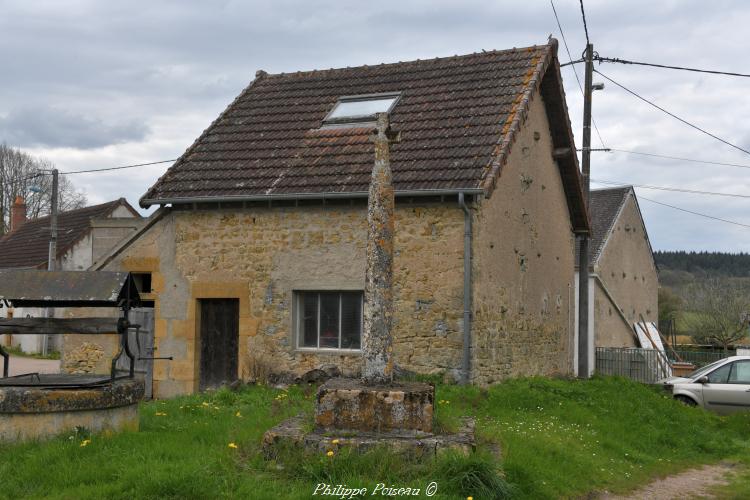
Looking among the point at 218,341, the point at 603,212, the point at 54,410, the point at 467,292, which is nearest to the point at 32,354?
the point at 218,341

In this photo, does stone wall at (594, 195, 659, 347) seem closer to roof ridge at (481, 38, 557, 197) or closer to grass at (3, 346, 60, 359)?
roof ridge at (481, 38, 557, 197)

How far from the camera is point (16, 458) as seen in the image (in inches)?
286

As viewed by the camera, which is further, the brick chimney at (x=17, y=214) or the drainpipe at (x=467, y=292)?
the brick chimney at (x=17, y=214)

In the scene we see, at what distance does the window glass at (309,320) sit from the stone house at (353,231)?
0.02 m

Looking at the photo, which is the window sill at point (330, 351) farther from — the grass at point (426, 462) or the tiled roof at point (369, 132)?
the tiled roof at point (369, 132)

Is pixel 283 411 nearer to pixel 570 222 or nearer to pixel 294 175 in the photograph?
A: pixel 294 175

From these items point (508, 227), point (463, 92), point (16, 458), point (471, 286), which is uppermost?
point (463, 92)

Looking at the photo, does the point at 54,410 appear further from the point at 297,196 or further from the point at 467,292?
the point at 467,292

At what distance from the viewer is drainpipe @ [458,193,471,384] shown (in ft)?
40.7

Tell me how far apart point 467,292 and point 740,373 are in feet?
19.5

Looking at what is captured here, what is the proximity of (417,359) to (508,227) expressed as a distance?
10.6ft

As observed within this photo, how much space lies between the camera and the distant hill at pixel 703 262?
256 ft

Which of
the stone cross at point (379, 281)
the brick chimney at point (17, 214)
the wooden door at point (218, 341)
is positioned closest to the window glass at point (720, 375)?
the wooden door at point (218, 341)

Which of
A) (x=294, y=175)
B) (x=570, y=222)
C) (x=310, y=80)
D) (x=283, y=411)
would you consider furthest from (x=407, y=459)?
(x=570, y=222)
